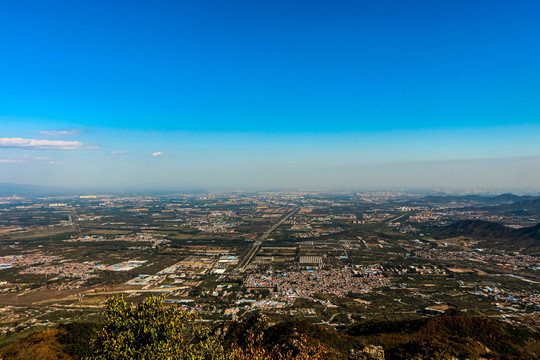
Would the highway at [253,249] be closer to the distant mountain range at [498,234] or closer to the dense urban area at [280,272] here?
the dense urban area at [280,272]

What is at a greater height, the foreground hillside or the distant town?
the foreground hillside

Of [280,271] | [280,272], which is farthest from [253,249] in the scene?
[280,272]

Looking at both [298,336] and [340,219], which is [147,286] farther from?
[340,219]

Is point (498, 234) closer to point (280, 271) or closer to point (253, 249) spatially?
point (280, 271)

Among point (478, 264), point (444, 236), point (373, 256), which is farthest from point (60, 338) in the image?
point (444, 236)

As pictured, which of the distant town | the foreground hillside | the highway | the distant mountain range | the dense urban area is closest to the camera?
the foreground hillside

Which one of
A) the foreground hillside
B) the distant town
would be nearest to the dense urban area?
the distant town

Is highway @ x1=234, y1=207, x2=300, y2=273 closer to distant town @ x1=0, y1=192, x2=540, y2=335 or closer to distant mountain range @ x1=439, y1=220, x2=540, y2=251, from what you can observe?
distant town @ x1=0, y1=192, x2=540, y2=335
